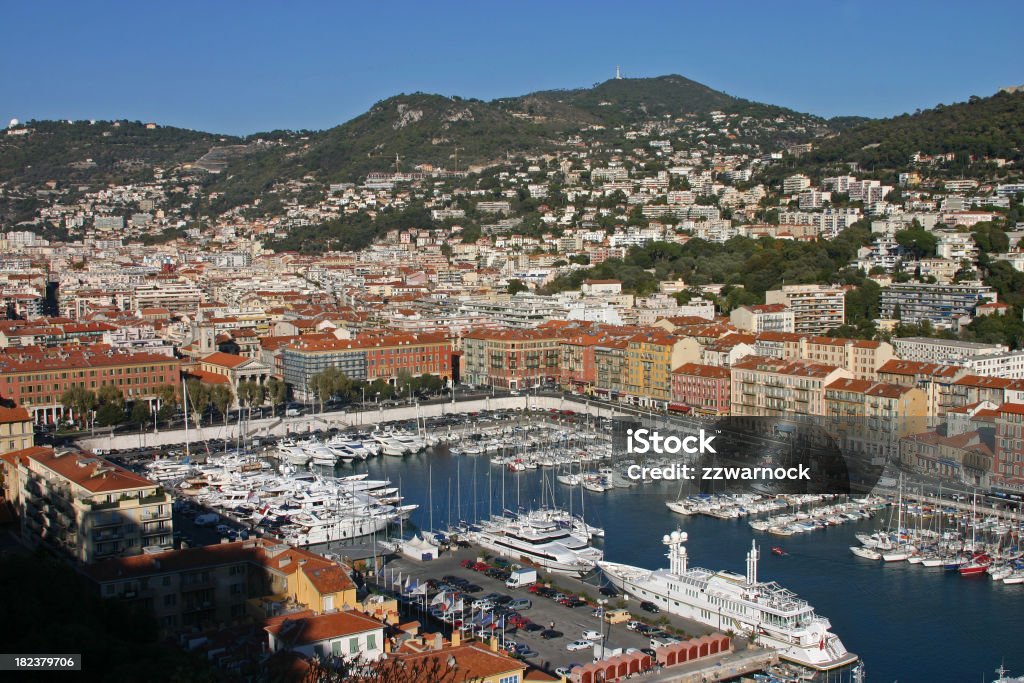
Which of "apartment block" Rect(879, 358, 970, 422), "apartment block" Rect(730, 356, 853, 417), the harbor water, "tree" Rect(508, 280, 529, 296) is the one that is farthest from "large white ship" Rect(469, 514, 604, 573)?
"tree" Rect(508, 280, 529, 296)

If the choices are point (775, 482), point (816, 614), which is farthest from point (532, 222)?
point (816, 614)

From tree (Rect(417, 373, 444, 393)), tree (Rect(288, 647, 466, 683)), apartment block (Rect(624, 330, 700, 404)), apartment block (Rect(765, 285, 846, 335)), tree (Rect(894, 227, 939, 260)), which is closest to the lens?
tree (Rect(288, 647, 466, 683))

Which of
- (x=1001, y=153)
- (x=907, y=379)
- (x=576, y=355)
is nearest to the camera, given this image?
(x=907, y=379)

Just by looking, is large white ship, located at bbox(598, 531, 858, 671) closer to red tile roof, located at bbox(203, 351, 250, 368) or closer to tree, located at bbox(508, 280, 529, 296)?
red tile roof, located at bbox(203, 351, 250, 368)

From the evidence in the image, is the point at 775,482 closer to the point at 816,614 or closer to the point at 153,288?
the point at 816,614

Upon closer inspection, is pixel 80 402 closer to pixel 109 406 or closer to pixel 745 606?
pixel 109 406

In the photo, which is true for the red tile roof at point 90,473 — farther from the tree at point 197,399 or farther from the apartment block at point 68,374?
the apartment block at point 68,374

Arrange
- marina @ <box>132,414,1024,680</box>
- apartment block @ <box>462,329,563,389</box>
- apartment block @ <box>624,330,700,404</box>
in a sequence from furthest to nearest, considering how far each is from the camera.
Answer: apartment block @ <box>462,329,563,389</box> → apartment block @ <box>624,330,700,404</box> → marina @ <box>132,414,1024,680</box>
